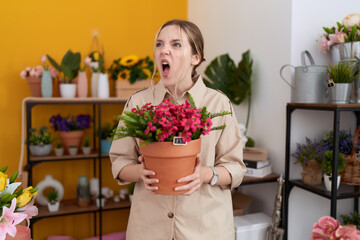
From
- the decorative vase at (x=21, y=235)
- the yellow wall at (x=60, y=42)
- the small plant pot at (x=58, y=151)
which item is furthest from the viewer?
the yellow wall at (x=60, y=42)

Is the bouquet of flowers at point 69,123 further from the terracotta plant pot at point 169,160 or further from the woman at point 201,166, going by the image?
the terracotta plant pot at point 169,160

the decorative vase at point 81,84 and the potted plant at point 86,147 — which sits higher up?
the decorative vase at point 81,84

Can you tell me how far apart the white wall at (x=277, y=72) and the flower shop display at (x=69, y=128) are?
1.22 metres

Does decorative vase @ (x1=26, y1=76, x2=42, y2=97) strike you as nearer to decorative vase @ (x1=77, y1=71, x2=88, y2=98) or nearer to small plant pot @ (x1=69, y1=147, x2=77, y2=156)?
decorative vase @ (x1=77, y1=71, x2=88, y2=98)

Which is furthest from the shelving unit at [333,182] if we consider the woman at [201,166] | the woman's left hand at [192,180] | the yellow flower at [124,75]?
the yellow flower at [124,75]

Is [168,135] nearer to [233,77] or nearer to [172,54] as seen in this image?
[172,54]

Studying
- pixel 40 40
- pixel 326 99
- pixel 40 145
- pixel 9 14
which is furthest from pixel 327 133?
pixel 9 14

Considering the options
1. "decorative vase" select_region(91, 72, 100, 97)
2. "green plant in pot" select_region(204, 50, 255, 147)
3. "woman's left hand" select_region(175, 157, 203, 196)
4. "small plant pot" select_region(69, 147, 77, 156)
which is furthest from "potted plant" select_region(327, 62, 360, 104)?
"small plant pot" select_region(69, 147, 77, 156)

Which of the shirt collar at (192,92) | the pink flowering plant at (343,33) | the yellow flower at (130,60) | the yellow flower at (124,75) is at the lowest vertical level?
the shirt collar at (192,92)

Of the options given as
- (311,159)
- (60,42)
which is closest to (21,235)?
(311,159)

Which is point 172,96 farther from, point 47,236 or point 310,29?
point 47,236

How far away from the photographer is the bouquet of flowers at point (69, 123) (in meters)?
2.57

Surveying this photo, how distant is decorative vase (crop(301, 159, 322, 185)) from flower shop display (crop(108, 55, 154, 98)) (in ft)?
4.51

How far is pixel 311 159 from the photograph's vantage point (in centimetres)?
187
